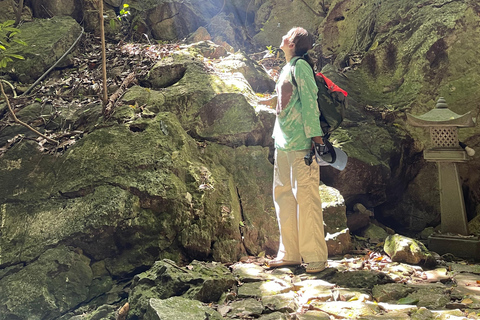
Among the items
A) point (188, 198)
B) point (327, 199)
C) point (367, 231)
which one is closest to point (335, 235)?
point (327, 199)

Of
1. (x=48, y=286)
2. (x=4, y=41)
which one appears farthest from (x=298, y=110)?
(x=4, y=41)

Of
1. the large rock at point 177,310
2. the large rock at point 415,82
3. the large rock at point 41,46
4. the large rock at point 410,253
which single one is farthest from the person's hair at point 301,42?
the large rock at point 41,46

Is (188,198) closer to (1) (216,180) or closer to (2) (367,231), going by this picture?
(1) (216,180)

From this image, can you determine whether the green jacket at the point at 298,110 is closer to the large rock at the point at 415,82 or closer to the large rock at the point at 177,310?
the large rock at the point at 177,310

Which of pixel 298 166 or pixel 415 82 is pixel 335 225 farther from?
pixel 415 82

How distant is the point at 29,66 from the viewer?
6305 mm

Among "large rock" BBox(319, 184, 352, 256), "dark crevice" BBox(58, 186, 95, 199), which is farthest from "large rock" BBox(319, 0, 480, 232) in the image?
"dark crevice" BBox(58, 186, 95, 199)

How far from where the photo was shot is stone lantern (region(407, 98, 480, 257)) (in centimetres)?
484

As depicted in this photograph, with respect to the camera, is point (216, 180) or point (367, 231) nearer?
point (216, 180)

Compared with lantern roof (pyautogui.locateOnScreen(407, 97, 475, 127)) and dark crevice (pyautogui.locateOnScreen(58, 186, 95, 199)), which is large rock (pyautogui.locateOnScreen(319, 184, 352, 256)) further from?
dark crevice (pyautogui.locateOnScreen(58, 186, 95, 199))

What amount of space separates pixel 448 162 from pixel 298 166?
111 inches

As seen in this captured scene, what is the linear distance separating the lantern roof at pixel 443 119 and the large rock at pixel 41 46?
6.71 metres

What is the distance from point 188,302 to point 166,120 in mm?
2640

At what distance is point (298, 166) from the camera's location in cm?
363
